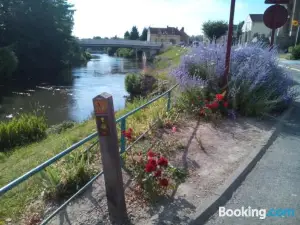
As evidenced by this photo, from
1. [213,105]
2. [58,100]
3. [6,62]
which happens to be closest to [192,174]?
[213,105]

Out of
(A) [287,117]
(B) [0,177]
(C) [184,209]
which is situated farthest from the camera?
(A) [287,117]

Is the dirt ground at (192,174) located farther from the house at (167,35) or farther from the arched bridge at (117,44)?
the house at (167,35)

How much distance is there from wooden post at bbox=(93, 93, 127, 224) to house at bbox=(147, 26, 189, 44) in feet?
307

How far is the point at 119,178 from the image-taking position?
2.62 m

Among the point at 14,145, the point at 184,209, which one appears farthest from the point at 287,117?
the point at 14,145

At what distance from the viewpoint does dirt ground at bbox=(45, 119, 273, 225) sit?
2787 mm

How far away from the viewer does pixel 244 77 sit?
20.1 ft

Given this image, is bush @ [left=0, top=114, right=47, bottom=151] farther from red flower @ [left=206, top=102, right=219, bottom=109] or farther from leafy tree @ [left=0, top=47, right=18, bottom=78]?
leafy tree @ [left=0, top=47, right=18, bottom=78]

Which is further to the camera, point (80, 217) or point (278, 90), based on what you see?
point (278, 90)

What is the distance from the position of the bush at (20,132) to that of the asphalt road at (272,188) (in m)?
7.26

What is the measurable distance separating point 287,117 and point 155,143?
356 cm

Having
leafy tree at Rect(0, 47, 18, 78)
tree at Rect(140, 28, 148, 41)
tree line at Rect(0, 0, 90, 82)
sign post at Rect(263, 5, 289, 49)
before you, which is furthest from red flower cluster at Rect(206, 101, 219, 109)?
tree at Rect(140, 28, 148, 41)

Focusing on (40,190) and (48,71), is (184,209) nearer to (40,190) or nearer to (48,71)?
(40,190)

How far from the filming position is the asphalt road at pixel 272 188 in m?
2.80
